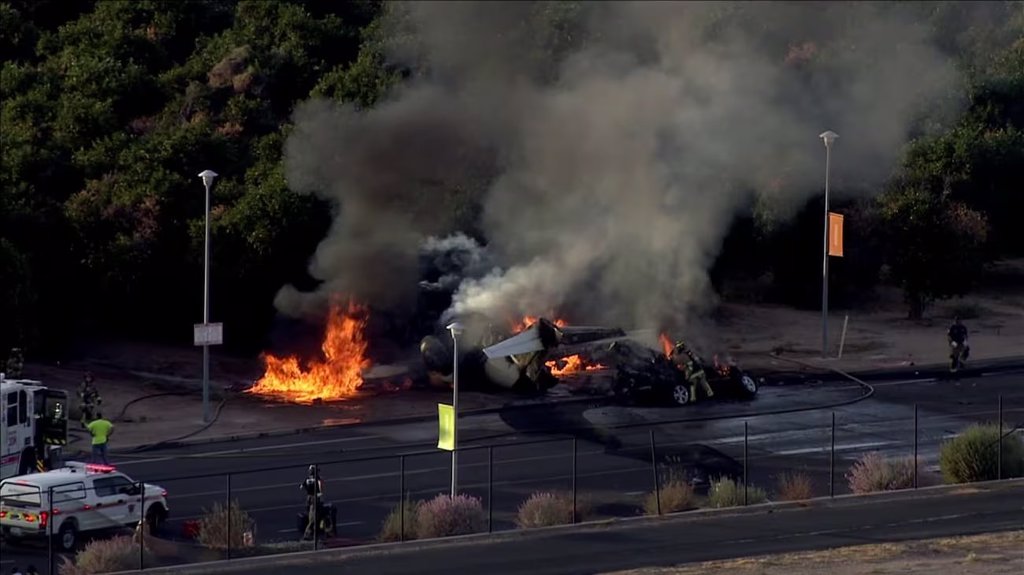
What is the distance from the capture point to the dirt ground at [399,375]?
4222 cm

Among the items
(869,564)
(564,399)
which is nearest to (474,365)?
(564,399)

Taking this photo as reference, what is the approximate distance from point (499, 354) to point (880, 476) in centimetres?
1288

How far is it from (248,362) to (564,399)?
37.8 ft

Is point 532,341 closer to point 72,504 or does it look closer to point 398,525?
point 398,525

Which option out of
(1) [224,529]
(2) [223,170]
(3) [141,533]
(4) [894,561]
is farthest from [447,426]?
(2) [223,170]

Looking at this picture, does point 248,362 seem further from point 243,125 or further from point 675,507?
point 675,507

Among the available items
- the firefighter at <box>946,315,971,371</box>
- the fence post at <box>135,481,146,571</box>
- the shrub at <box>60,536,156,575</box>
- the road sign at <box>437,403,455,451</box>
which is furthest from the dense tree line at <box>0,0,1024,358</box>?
the shrub at <box>60,536,156,575</box>

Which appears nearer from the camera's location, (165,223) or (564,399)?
(564,399)

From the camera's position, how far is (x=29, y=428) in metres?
34.9

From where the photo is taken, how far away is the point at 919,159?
58750 millimetres

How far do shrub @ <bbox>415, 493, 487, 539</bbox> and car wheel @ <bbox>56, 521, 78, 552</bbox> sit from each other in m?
5.92

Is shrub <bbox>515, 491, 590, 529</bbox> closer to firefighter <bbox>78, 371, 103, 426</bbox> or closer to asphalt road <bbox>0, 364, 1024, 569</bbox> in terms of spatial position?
asphalt road <bbox>0, 364, 1024, 569</bbox>

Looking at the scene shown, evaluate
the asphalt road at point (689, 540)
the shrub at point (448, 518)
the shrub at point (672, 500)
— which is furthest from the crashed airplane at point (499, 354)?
the asphalt road at point (689, 540)

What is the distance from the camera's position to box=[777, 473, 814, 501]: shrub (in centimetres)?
3234
